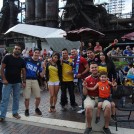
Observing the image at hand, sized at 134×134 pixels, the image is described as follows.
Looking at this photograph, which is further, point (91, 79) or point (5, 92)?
point (5, 92)

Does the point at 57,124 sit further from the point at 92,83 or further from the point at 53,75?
the point at 53,75

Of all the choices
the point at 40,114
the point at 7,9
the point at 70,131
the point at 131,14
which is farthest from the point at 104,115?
the point at 7,9

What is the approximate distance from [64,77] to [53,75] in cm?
39

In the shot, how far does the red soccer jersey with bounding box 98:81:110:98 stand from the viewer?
24.8 feet

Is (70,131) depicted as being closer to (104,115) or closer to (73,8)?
(104,115)

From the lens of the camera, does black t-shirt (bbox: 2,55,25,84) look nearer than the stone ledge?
No

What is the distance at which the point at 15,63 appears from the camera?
8.61 m

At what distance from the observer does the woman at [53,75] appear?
971 centimetres

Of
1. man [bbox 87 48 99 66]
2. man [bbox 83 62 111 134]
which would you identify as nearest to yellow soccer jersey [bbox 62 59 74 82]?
man [bbox 87 48 99 66]

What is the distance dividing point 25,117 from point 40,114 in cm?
53

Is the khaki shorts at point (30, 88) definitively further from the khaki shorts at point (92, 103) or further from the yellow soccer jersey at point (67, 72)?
the khaki shorts at point (92, 103)

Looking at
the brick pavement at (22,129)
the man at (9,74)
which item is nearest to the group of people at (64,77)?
the man at (9,74)

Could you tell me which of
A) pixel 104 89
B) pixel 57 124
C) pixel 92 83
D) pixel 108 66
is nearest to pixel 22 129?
pixel 57 124

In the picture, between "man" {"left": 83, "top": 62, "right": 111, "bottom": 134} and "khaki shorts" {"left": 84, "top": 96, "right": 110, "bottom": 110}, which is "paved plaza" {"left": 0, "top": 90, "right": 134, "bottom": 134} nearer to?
"man" {"left": 83, "top": 62, "right": 111, "bottom": 134}
